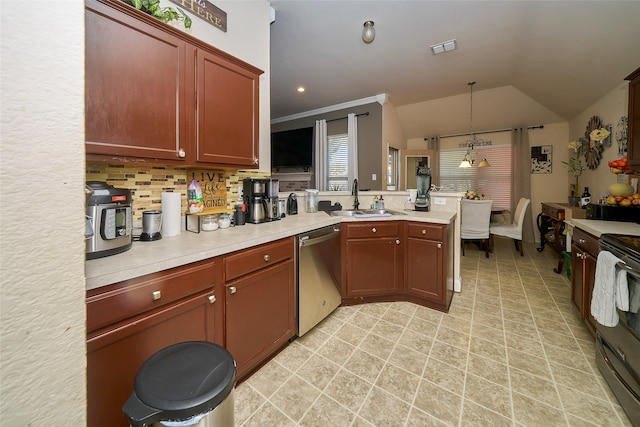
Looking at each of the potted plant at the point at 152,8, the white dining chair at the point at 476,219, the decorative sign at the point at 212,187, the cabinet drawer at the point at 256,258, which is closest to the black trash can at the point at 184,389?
the cabinet drawer at the point at 256,258

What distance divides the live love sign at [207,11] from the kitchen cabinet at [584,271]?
3.11m

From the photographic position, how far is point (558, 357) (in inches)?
65.8

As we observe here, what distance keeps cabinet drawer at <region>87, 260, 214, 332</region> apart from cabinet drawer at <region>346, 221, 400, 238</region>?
139 cm

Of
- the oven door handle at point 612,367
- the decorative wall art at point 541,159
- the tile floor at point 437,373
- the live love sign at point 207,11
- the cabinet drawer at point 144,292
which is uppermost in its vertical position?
the live love sign at point 207,11

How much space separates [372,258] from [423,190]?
3.49 ft

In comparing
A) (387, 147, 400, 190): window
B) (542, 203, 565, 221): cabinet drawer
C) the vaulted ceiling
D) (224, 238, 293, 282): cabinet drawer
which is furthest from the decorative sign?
(542, 203, 565, 221): cabinet drawer

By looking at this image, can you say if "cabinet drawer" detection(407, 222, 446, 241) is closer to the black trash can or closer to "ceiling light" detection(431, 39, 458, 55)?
the black trash can

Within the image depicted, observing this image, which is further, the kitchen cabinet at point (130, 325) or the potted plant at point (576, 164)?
the potted plant at point (576, 164)

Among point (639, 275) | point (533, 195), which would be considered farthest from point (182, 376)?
point (533, 195)

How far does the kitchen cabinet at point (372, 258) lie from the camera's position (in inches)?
91.5

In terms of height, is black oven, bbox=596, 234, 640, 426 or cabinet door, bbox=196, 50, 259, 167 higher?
cabinet door, bbox=196, 50, 259, 167

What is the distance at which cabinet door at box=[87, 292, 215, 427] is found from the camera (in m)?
0.87

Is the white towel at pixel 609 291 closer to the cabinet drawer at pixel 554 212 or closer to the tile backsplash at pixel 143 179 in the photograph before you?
the tile backsplash at pixel 143 179

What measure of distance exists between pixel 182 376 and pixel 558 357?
7.49 ft
